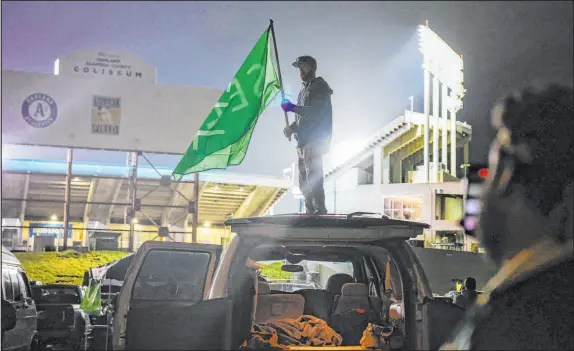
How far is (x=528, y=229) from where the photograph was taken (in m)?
1.05

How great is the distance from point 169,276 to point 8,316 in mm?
2349

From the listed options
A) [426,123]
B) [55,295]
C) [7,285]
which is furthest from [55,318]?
[426,123]

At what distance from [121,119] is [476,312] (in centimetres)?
1598

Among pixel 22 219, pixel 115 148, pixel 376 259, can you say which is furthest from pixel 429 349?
pixel 22 219

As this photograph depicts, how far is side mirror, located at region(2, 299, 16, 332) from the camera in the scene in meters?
6.72

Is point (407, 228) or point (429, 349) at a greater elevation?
point (407, 228)

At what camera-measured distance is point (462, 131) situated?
107ft

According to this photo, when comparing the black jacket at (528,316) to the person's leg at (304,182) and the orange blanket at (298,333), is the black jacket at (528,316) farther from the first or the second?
the person's leg at (304,182)

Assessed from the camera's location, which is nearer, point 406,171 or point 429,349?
point 429,349

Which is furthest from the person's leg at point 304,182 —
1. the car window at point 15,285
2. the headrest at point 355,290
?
the car window at point 15,285

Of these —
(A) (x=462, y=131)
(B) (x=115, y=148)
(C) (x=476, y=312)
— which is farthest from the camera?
(A) (x=462, y=131)

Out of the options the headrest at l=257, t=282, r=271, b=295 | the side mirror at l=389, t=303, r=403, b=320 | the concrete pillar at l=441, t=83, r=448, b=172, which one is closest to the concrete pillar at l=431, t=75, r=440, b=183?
the concrete pillar at l=441, t=83, r=448, b=172

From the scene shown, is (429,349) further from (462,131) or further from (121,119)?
(462,131)

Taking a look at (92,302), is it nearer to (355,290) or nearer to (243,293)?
(355,290)
